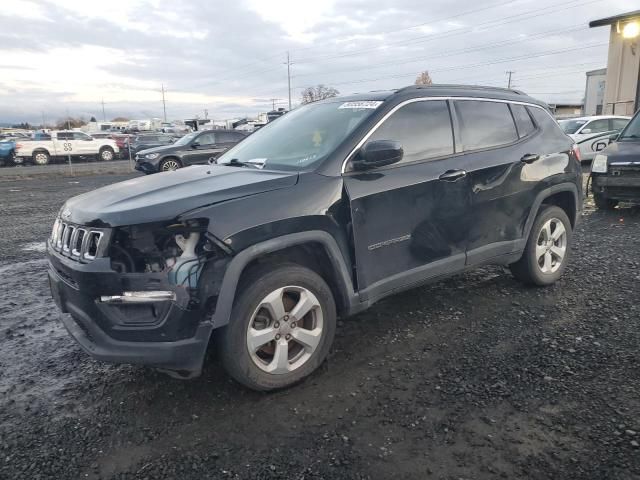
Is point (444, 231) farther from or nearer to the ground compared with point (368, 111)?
nearer to the ground

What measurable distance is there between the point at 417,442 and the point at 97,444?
1.71m

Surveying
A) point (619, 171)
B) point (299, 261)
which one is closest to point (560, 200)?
point (299, 261)

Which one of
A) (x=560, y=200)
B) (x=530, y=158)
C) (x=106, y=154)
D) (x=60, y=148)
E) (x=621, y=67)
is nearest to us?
(x=530, y=158)

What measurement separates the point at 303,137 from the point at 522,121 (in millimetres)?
2143

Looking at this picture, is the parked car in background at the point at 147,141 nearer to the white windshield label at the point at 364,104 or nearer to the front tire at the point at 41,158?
the front tire at the point at 41,158

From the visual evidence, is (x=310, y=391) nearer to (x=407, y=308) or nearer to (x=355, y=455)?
(x=355, y=455)

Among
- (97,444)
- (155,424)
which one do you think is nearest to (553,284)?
(155,424)

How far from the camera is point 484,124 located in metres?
4.27

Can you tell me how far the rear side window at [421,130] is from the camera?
367cm

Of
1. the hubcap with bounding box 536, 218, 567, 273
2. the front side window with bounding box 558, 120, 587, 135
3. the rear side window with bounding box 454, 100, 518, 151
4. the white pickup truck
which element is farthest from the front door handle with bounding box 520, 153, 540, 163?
the white pickup truck

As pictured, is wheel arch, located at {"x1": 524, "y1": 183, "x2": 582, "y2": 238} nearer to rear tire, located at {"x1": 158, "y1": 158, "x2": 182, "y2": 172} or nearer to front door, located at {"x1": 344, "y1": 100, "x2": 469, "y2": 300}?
front door, located at {"x1": 344, "y1": 100, "x2": 469, "y2": 300}

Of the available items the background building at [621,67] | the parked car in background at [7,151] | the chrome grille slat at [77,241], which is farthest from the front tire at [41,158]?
the background building at [621,67]

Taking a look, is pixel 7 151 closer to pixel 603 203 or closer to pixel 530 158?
pixel 603 203

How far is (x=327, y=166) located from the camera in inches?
130
